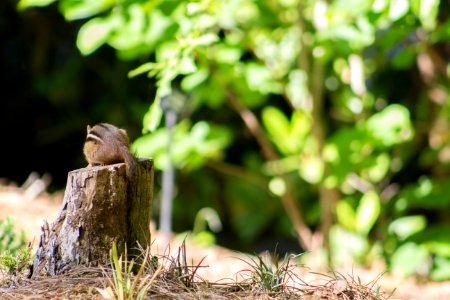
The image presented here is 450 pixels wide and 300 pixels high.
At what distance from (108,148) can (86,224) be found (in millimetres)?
317

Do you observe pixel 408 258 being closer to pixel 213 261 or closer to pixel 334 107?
pixel 213 261

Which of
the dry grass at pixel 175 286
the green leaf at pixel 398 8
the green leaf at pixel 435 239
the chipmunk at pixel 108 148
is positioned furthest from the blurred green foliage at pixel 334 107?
the dry grass at pixel 175 286

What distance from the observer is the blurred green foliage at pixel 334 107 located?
16.6ft

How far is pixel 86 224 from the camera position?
3002 mm

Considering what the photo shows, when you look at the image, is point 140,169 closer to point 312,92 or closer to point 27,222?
point 27,222

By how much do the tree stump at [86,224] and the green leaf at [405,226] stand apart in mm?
4012

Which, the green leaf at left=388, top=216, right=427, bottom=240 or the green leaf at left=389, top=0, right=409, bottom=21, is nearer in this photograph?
the green leaf at left=389, top=0, right=409, bottom=21

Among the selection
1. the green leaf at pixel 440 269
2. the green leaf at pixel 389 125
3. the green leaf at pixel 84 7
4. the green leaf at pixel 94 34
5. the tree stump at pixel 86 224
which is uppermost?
the green leaf at pixel 84 7

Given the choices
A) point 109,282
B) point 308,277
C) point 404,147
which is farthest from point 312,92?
point 109,282

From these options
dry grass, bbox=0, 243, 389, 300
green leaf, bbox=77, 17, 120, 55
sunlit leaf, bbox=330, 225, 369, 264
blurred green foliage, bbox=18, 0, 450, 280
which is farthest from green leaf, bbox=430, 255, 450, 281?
dry grass, bbox=0, 243, 389, 300

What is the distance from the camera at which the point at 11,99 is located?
887cm

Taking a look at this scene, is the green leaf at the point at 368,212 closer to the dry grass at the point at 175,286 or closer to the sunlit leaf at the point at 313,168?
the sunlit leaf at the point at 313,168

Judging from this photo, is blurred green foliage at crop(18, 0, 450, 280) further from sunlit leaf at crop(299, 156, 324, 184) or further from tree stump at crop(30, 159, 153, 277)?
tree stump at crop(30, 159, 153, 277)

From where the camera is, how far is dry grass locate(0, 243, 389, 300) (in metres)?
2.79
